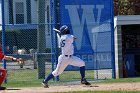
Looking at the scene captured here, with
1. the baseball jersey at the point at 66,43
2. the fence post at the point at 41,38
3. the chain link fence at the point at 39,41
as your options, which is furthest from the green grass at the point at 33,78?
the baseball jersey at the point at 66,43

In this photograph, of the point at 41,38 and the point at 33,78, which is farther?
the point at 33,78

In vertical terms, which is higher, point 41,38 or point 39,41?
point 41,38

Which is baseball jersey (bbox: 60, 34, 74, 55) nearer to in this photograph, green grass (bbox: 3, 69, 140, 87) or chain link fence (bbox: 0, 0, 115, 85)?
green grass (bbox: 3, 69, 140, 87)

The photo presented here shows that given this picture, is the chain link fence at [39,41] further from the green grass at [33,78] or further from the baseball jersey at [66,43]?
the baseball jersey at [66,43]

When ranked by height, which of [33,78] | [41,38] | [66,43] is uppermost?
[41,38]

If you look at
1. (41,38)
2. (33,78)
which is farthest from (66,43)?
(33,78)

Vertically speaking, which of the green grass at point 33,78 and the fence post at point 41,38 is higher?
the fence post at point 41,38

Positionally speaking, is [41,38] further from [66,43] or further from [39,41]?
[66,43]

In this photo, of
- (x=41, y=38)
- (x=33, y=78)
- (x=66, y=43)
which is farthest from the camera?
(x=33, y=78)

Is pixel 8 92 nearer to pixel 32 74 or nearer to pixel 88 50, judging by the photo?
pixel 88 50

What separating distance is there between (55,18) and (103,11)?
6.73ft

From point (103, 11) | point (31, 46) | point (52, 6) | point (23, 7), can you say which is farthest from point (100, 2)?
point (23, 7)

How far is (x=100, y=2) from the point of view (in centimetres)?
1988

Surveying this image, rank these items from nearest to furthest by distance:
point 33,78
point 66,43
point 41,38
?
point 66,43 → point 41,38 → point 33,78
